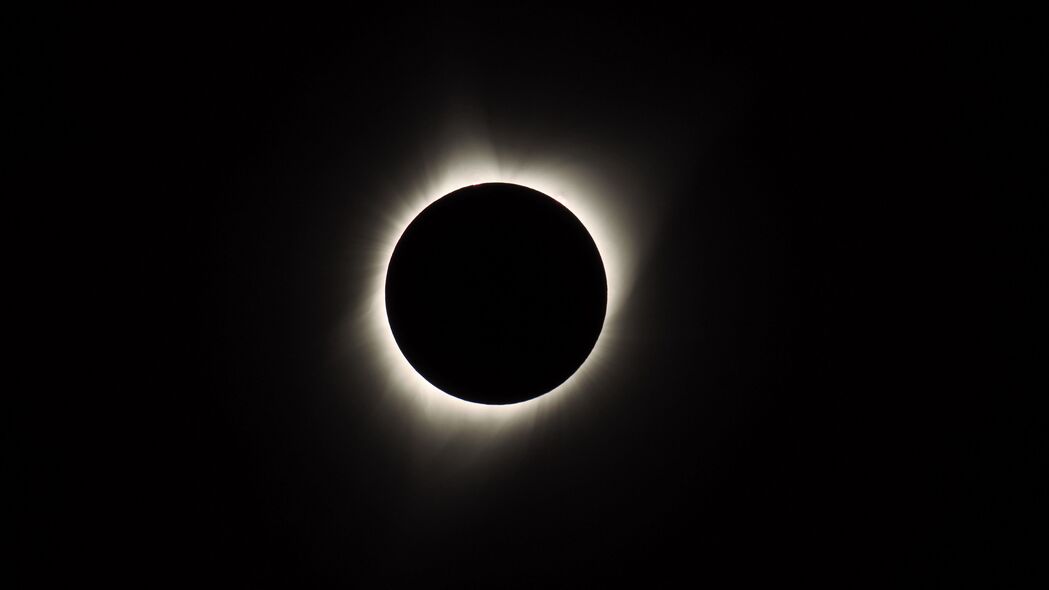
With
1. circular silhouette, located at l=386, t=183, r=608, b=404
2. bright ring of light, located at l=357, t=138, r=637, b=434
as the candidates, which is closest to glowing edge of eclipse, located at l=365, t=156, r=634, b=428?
bright ring of light, located at l=357, t=138, r=637, b=434

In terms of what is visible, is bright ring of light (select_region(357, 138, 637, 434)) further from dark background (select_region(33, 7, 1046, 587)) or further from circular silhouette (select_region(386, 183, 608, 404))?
circular silhouette (select_region(386, 183, 608, 404))

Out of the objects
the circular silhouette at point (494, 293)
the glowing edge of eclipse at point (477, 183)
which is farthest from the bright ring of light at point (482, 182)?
the circular silhouette at point (494, 293)

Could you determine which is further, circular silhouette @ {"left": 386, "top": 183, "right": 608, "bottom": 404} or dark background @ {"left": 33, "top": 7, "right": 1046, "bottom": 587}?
dark background @ {"left": 33, "top": 7, "right": 1046, "bottom": 587}

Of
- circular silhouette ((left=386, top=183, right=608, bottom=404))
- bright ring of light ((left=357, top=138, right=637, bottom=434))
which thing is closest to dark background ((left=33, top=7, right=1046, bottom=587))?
bright ring of light ((left=357, top=138, right=637, bottom=434))

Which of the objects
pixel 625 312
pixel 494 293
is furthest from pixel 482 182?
pixel 625 312

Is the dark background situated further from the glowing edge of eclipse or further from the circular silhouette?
the circular silhouette

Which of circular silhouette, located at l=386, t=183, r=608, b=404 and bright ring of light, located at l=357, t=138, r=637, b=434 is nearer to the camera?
circular silhouette, located at l=386, t=183, r=608, b=404

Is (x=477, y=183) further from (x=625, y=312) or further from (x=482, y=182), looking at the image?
(x=625, y=312)
